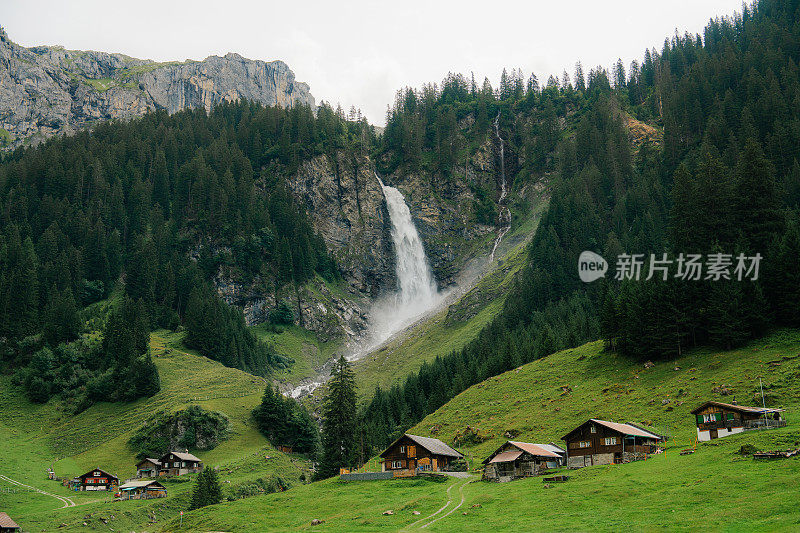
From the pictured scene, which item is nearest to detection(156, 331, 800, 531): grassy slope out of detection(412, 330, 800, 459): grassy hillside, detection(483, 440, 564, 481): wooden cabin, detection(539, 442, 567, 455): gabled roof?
detection(412, 330, 800, 459): grassy hillside

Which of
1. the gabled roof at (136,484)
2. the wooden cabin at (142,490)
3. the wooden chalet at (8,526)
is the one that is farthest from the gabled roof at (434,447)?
the wooden chalet at (8,526)

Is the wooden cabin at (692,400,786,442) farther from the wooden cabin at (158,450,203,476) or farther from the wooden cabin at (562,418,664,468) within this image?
the wooden cabin at (158,450,203,476)

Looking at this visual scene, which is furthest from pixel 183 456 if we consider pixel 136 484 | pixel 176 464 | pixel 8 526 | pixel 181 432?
pixel 8 526

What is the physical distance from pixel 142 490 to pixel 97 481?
27.4 feet

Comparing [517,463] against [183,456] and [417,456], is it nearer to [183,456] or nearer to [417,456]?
[417,456]

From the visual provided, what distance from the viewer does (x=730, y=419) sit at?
56594 mm

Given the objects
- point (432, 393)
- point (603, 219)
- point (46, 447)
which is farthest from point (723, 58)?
point (46, 447)

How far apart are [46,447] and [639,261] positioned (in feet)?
397

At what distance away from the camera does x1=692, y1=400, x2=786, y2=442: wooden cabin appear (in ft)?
179

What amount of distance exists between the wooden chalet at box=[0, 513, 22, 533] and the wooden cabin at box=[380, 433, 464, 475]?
41628 millimetres

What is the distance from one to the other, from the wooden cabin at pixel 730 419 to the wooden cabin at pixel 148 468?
78122mm

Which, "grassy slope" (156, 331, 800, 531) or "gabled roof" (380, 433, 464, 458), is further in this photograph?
"gabled roof" (380, 433, 464, 458)

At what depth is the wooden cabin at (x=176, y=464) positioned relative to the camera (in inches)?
3792

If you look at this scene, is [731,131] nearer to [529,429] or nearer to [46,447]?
[529,429]
